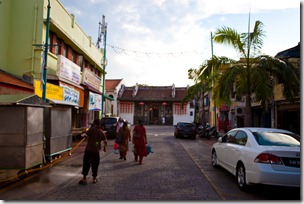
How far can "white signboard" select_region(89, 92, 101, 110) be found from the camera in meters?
24.5

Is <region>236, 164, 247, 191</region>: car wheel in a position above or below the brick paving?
above

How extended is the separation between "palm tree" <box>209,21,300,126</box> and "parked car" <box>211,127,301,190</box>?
5457 mm

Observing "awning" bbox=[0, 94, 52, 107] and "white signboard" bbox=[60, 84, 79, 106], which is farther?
"white signboard" bbox=[60, 84, 79, 106]

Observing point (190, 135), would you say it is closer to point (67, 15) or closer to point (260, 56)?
point (260, 56)

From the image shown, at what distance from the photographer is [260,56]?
545 inches

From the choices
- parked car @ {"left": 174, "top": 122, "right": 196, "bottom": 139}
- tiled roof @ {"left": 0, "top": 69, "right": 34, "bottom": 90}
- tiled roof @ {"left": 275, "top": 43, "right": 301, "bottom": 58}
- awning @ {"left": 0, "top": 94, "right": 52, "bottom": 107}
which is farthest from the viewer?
parked car @ {"left": 174, "top": 122, "right": 196, "bottom": 139}

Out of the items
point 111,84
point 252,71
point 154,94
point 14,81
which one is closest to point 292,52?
point 252,71

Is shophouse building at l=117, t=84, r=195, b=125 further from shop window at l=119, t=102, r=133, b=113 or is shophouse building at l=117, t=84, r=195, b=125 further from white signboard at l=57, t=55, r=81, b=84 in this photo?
white signboard at l=57, t=55, r=81, b=84

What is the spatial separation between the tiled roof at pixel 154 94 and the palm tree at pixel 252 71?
123ft

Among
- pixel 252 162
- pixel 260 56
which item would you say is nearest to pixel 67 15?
pixel 260 56

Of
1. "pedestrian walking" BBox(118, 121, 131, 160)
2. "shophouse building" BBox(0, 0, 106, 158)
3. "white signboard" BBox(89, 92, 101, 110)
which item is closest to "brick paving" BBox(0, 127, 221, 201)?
"pedestrian walking" BBox(118, 121, 131, 160)

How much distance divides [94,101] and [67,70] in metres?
7.99

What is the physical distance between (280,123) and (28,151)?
603 inches

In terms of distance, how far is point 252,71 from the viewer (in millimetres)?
13492
